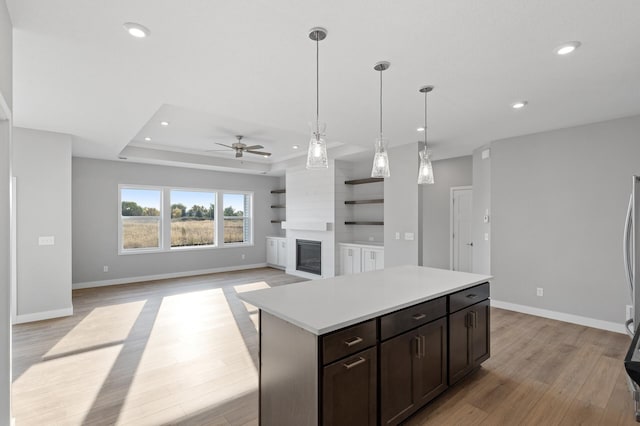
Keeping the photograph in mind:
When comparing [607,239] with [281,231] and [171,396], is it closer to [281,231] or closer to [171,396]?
[171,396]

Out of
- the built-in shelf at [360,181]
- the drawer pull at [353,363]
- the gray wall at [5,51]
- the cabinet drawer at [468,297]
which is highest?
the gray wall at [5,51]

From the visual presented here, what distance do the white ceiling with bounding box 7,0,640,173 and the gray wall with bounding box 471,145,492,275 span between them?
3.88 ft

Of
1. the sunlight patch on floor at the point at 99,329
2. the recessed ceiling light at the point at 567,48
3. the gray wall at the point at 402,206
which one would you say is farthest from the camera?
Result: the gray wall at the point at 402,206

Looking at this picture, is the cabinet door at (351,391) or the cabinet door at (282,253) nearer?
the cabinet door at (351,391)

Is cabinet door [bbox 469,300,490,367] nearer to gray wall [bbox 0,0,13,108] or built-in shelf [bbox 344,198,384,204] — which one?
gray wall [bbox 0,0,13,108]

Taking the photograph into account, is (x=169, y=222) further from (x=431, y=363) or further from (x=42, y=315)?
(x=431, y=363)

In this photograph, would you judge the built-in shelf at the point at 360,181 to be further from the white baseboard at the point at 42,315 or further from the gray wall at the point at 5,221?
the gray wall at the point at 5,221

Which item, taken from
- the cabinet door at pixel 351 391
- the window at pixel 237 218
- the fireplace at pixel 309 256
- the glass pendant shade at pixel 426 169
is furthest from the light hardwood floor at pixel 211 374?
the window at pixel 237 218

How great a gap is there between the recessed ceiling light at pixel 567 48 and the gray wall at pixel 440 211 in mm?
4383

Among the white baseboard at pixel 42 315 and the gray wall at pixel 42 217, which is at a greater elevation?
the gray wall at pixel 42 217

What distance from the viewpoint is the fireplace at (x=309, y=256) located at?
7.32m

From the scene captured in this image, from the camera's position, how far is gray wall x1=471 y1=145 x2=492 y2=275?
5.33m

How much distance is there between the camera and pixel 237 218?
28.7ft

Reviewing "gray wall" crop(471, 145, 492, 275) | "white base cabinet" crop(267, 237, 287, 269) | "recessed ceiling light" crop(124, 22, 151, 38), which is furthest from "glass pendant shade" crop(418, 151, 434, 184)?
"white base cabinet" crop(267, 237, 287, 269)
